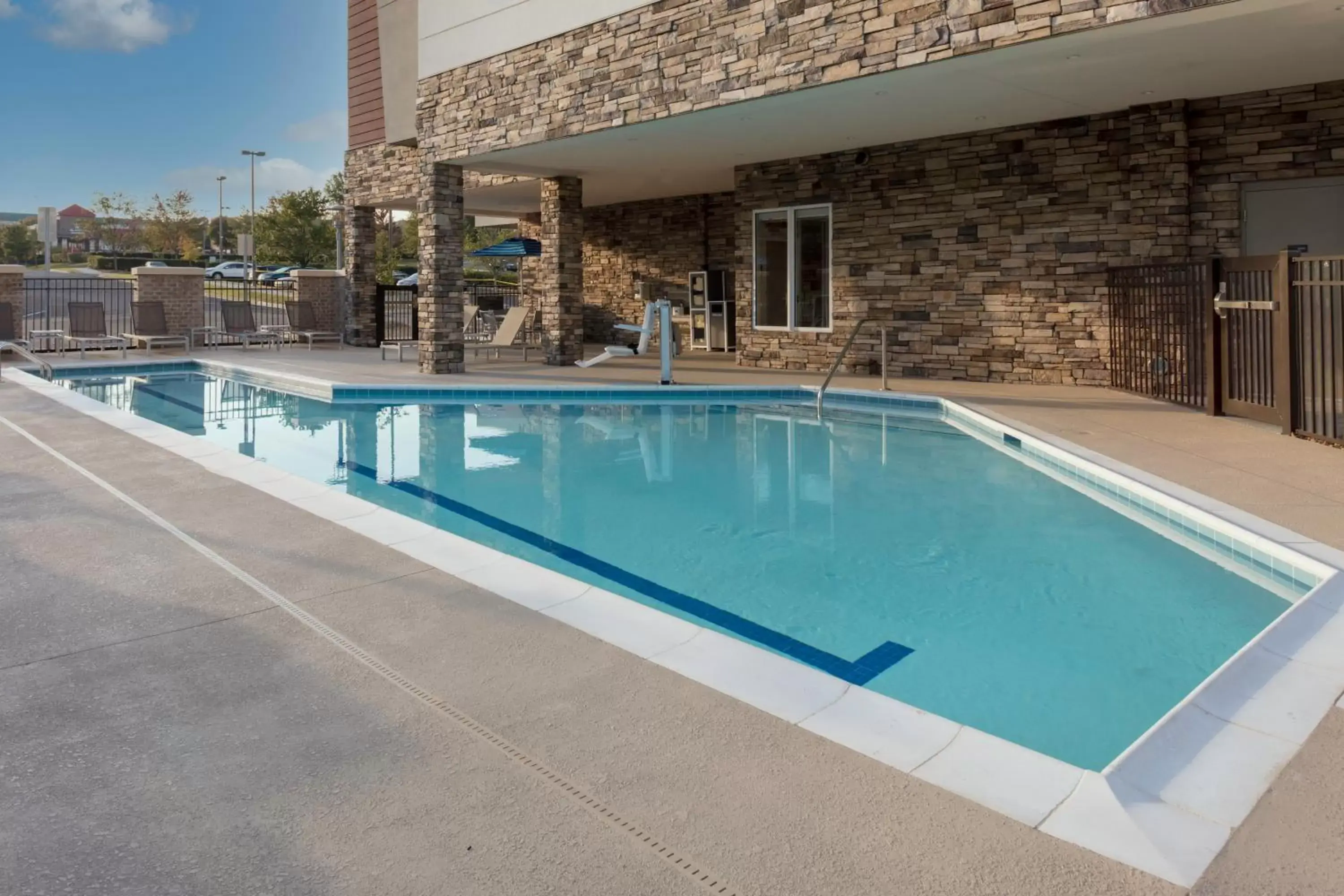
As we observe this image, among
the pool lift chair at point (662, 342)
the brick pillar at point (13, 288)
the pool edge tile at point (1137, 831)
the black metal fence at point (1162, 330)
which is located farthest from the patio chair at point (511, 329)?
the pool edge tile at point (1137, 831)

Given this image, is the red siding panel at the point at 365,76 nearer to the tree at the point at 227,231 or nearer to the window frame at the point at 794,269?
the window frame at the point at 794,269

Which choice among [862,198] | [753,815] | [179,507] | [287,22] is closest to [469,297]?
[862,198]

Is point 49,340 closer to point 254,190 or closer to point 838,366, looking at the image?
point 838,366

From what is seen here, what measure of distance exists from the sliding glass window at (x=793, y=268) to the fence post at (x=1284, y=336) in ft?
21.8

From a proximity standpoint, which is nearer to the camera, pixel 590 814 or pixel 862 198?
pixel 590 814

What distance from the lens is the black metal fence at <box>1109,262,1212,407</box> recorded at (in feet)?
29.5

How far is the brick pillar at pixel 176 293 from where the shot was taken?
18234 millimetres

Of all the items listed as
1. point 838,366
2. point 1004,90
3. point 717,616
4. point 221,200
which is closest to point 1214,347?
point 1004,90

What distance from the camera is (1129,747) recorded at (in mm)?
2725

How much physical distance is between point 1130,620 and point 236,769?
3.64 meters

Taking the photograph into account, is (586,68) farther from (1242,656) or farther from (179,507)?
(1242,656)

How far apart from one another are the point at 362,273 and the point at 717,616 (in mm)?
17071

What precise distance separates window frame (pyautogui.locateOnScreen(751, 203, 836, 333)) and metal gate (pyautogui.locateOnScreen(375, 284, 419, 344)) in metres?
8.80

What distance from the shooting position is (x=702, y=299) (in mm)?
17844
